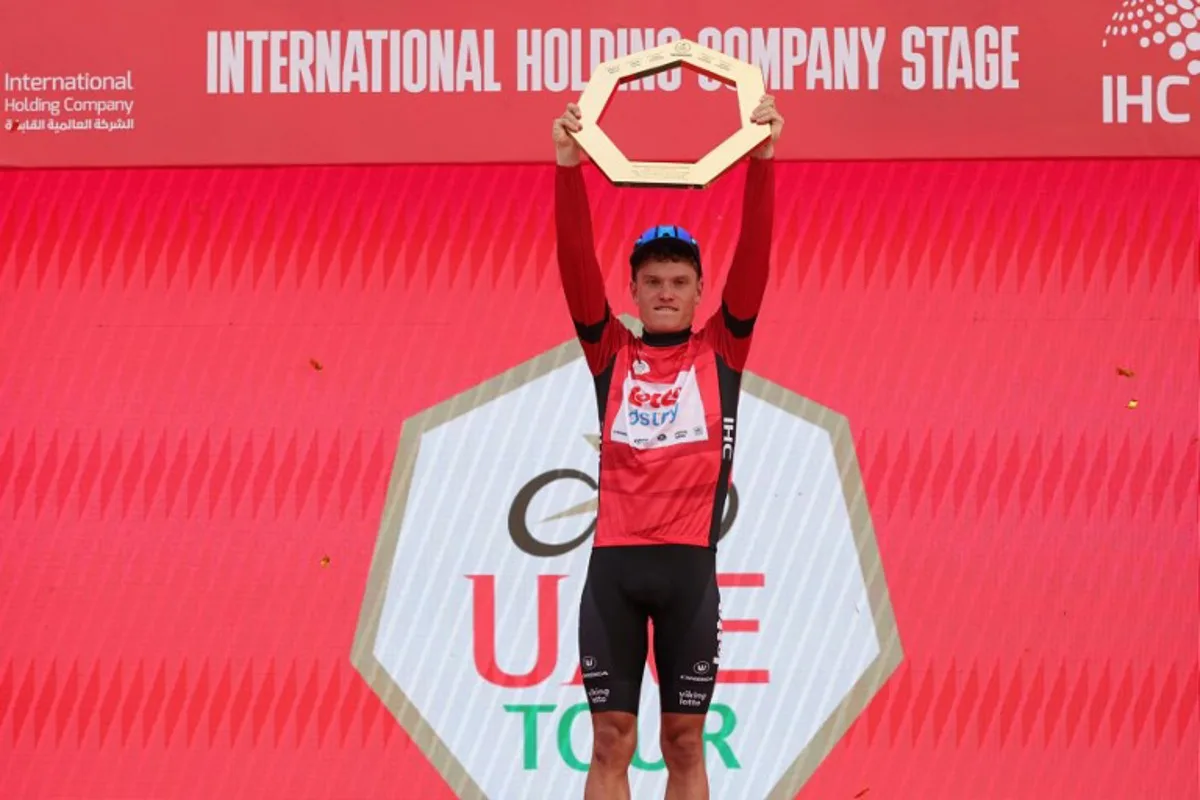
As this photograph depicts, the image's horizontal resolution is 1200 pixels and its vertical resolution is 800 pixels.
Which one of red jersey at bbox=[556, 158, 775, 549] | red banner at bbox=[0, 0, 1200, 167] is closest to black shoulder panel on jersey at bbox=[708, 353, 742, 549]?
red jersey at bbox=[556, 158, 775, 549]

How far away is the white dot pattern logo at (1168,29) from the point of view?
3.92 m

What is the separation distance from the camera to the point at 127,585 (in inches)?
156

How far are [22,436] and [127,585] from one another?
432mm

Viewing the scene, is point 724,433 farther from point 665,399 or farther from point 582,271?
point 582,271

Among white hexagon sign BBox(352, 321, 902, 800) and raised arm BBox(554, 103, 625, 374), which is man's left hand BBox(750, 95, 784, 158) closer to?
raised arm BBox(554, 103, 625, 374)

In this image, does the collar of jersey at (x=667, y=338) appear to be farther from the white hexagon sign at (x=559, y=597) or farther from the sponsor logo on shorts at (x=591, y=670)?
the white hexagon sign at (x=559, y=597)

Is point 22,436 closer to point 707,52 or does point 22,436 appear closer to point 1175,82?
point 707,52

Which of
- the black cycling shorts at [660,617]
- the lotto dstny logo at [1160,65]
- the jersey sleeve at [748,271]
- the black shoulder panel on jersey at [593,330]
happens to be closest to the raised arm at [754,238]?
the jersey sleeve at [748,271]

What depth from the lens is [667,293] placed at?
307 centimetres

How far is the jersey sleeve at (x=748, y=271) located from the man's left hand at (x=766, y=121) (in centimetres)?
1

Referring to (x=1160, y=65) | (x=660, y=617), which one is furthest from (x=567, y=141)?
(x=1160, y=65)

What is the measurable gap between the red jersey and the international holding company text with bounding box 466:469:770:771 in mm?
899

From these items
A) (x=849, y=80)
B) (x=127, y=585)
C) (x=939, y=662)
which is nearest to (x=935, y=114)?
(x=849, y=80)

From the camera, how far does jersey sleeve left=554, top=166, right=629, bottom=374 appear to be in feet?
9.80
